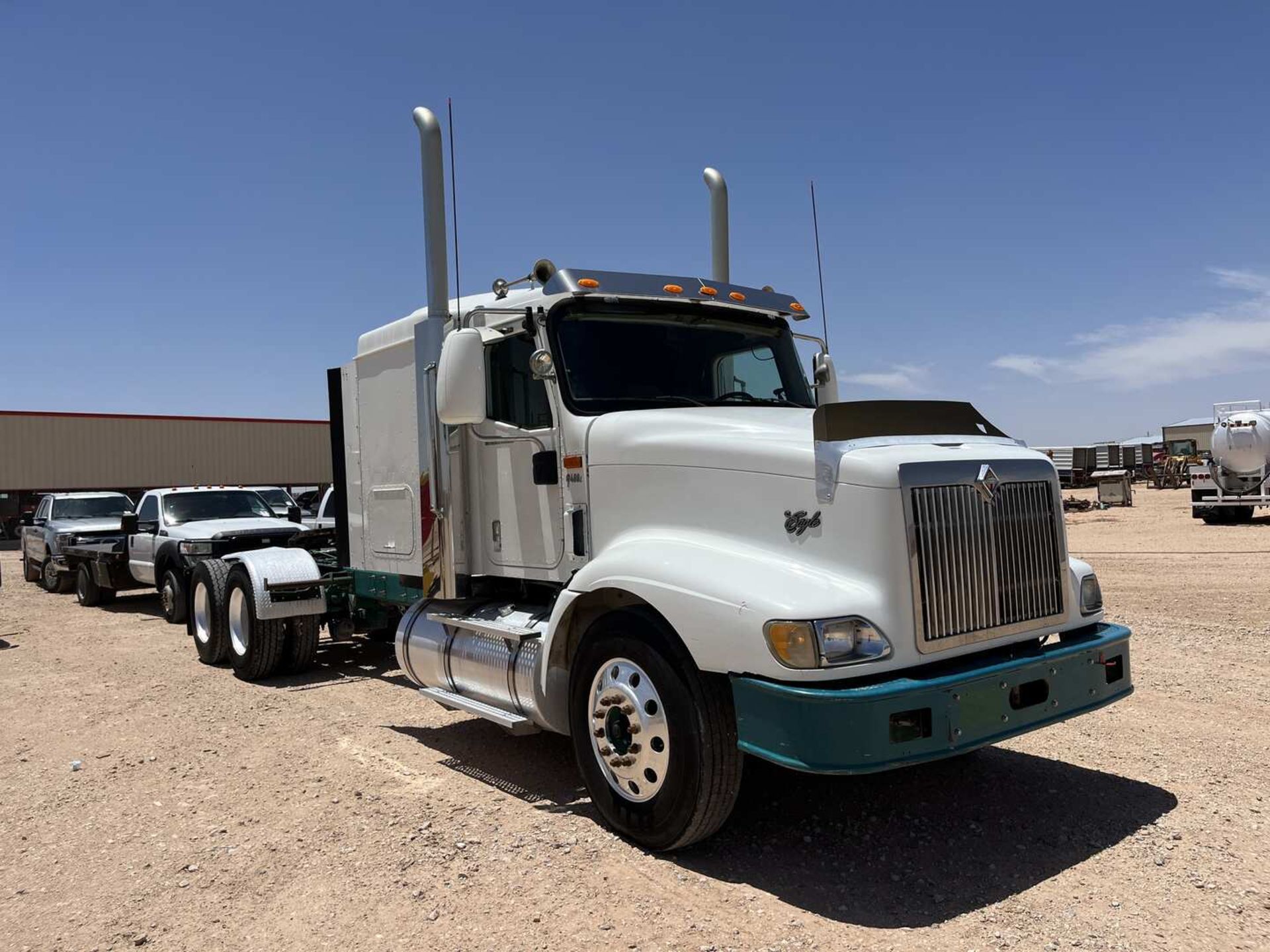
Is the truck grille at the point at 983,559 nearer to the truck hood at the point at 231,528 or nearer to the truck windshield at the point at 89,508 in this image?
the truck hood at the point at 231,528

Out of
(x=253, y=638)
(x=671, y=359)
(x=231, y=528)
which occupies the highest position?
(x=671, y=359)

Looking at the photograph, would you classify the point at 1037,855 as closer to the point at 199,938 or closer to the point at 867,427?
the point at 867,427

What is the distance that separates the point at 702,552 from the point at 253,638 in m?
5.35

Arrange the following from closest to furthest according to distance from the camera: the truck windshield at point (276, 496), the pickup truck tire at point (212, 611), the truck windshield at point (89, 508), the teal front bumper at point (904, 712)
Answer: the teal front bumper at point (904, 712) → the pickup truck tire at point (212, 611) → the truck windshield at point (276, 496) → the truck windshield at point (89, 508)

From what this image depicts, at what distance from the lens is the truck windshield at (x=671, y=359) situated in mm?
5070

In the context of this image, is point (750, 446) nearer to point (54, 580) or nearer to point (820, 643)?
point (820, 643)

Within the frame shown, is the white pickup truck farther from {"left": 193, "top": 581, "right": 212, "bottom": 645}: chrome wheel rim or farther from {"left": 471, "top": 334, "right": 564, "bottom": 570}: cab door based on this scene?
{"left": 471, "top": 334, "right": 564, "bottom": 570}: cab door

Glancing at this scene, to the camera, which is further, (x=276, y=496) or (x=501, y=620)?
(x=276, y=496)

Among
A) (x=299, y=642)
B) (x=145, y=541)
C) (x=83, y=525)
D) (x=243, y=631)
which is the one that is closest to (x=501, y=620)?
(x=299, y=642)

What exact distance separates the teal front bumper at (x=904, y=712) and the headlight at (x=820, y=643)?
107 mm

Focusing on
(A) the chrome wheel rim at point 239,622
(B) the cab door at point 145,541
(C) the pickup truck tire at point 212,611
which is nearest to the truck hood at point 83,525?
(B) the cab door at point 145,541

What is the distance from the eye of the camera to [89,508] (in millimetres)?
18359

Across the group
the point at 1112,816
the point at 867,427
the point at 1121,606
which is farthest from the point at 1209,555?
the point at 867,427

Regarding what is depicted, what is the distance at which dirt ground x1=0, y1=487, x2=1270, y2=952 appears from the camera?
3.49m
